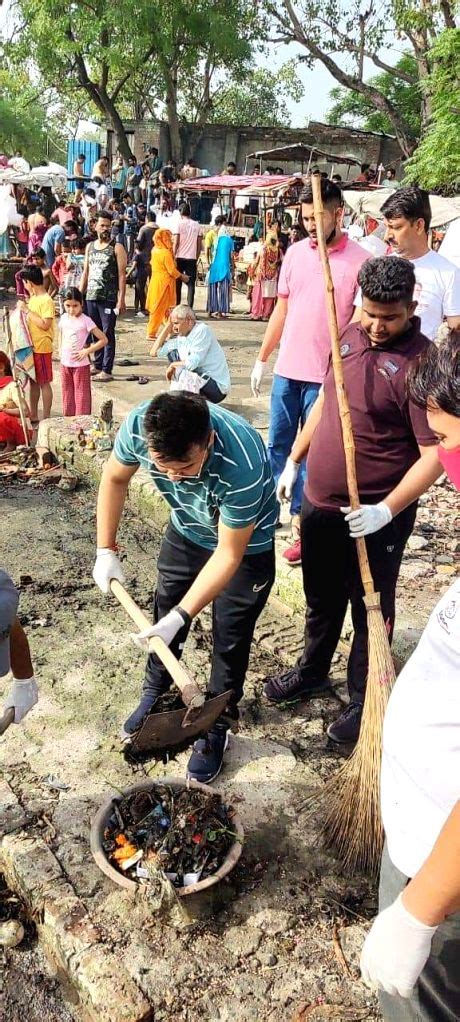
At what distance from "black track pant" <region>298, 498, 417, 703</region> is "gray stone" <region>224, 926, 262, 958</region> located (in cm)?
114

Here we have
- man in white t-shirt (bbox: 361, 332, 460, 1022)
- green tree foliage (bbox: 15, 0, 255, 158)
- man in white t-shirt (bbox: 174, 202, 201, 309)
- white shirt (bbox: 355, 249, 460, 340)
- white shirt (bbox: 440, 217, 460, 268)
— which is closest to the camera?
man in white t-shirt (bbox: 361, 332, 460, 1022)

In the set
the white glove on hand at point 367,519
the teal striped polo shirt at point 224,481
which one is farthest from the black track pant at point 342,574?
the teal striped polo shirt at point 224,481

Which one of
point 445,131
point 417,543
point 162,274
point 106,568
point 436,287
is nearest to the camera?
point 106,568

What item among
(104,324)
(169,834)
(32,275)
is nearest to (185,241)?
(104,324)

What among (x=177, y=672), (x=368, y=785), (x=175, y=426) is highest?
(x=175, y=426)

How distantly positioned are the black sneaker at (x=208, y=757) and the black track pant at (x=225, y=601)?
0.12 metres

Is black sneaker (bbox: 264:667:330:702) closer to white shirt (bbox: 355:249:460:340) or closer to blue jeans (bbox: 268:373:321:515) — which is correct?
blue jeans (bbox: 268:373:321:515)

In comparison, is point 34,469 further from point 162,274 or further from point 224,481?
point 162,274

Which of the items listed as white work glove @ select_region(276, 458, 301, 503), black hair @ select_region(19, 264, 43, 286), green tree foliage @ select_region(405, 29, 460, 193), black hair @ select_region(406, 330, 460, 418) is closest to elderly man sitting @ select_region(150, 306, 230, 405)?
black hair @ select_region(19, 264, 43, 286)

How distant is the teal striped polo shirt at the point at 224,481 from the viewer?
7.84 ft

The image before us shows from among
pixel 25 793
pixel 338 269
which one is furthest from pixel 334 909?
pixel 338 269

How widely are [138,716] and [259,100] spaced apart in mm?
55656

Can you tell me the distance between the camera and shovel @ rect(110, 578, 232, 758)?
236 cm

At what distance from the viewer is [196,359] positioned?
5.81 meters
